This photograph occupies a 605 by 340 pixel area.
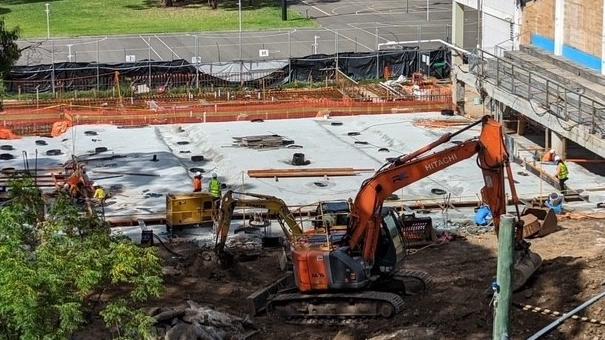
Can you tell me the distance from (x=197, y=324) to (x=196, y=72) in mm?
35799

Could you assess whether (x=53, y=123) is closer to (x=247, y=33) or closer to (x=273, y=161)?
(x=273, y=161)

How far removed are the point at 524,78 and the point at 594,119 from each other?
29.4ft

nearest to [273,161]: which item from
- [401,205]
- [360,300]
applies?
[401,205]

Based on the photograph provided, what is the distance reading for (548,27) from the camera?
161 ft

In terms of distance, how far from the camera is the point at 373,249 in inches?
933

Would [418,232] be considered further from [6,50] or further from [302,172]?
Result: [6,50]

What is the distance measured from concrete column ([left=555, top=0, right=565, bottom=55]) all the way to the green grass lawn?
111 ft

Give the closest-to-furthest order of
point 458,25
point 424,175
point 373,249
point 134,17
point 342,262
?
point 424,175, point 342,262, point 373,249, point 458,25, point 134,17

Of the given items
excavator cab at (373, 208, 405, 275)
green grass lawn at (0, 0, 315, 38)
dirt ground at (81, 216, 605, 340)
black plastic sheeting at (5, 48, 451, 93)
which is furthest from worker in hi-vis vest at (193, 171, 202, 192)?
green grass lawn at (0, 0, 315, 38)

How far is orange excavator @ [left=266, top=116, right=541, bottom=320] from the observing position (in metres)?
23.0

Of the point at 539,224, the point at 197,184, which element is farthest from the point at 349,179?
the point at 539,224

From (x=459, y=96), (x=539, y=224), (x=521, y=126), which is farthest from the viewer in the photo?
(x=459, y=96)

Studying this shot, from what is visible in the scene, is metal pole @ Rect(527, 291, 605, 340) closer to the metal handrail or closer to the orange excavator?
the orange excavator

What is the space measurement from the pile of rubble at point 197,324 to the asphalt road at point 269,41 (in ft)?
135
